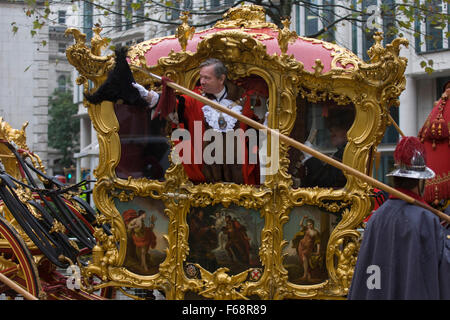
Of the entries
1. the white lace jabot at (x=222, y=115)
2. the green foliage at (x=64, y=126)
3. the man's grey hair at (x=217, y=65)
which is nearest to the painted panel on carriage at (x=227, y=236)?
the white lace jabot at (x=222, y=115)

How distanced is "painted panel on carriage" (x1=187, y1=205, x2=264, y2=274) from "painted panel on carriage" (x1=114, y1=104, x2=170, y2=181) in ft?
1.74

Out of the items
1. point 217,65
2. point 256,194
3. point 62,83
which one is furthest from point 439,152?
point 62,83

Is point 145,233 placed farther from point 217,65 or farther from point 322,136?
point 322,136

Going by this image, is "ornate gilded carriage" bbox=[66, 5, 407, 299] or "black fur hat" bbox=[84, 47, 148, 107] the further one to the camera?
"ornate gilded carriage" bbox=[66, 5, 407, 299]

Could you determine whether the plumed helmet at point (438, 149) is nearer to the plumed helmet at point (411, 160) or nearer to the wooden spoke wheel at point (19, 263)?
the plumed helmet at point (411, 160)

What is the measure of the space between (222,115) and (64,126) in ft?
107

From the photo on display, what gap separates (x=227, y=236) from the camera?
5.08m

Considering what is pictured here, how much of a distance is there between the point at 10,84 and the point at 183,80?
19.3m


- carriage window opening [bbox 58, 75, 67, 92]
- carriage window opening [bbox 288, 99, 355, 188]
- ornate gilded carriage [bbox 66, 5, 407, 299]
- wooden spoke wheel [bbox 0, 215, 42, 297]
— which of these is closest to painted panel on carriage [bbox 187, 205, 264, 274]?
ornate gilded carriage [bbox 66, 5, 407, 299]

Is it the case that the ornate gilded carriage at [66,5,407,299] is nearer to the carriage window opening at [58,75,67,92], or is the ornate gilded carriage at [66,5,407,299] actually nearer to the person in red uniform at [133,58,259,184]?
the person in red uniform at [133,58,259,184]

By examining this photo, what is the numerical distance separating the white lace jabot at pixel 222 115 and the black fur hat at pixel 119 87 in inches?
24.0

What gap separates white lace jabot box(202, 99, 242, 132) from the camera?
16.8 ft

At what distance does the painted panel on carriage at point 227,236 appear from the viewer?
16.6 feet

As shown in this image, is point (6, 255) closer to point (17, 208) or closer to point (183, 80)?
point (17, 208)
